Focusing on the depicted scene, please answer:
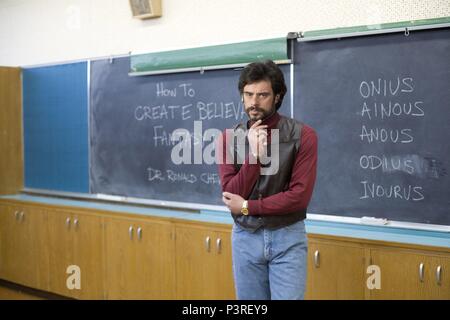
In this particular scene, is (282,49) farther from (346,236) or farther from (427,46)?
(346,236)

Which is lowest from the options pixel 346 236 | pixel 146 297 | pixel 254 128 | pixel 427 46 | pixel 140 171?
pixel 146 297

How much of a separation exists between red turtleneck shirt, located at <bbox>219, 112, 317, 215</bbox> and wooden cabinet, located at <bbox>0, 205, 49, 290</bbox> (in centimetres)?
266

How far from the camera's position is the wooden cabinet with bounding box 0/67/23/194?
4.66 m

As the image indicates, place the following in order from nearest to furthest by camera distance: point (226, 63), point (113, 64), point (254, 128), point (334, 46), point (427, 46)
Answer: point (254, 128) → point (427, 46) → point (334, 46) → point (226, 63) → point (113, 64)

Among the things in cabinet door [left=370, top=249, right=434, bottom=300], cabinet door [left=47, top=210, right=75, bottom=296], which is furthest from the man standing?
cabinet door [left=47, top=210, right=75, bottom=296]

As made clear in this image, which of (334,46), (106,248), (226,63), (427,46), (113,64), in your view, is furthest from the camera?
(113,64)

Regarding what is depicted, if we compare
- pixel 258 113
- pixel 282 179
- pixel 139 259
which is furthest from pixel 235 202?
pixel 139 259

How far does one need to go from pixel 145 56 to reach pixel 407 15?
1.87m

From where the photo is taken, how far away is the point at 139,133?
3.95 meters

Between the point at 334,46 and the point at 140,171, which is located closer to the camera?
the point at 334,46

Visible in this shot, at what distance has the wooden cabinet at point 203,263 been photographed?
3.14m

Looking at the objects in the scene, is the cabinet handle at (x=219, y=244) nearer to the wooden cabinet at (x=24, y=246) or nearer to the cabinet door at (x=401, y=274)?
the cabinet door at (x=401, y=274)

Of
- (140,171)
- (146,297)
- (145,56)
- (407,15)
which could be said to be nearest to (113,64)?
(145,56)

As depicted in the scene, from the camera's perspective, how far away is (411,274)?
2521 mm
